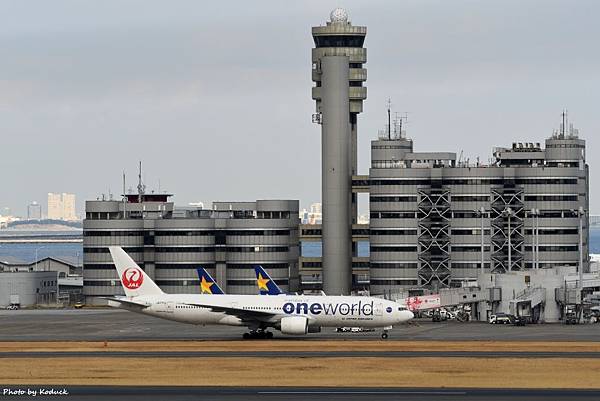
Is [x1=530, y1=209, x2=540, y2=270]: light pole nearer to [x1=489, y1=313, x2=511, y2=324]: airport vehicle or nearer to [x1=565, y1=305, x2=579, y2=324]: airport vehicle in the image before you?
[x1=565, y1=305, x2=579, y2=324]: airport vehicle

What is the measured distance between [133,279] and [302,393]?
164 feet

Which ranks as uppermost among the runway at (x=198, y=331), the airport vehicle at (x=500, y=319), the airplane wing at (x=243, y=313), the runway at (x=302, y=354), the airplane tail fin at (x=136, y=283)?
the airplane tail fin at (x=136, y=283)

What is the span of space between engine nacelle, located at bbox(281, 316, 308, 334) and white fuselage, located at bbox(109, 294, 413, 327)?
4.48ft

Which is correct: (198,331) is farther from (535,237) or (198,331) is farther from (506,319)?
(535,237)

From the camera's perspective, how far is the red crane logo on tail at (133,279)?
A: 11438 centimetres

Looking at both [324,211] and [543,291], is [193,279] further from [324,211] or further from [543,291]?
[543,291]

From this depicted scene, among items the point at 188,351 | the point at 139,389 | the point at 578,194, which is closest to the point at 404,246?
the point at 578,194

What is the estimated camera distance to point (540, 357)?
290 ft

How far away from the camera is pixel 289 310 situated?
11019 cm

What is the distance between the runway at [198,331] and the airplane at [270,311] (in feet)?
6.55

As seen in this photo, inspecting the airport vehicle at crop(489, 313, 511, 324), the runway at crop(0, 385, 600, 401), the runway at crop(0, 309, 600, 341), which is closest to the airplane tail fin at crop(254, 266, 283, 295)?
the runway at crop(0, 309, 600, 341)

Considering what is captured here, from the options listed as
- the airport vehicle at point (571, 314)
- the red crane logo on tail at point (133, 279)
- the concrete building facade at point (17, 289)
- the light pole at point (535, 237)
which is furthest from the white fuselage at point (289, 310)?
the concrete building facade at point (17, 289)

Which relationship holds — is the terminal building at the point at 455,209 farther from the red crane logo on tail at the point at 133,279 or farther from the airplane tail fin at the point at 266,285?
the red crane logo on tail at the point at 133,279

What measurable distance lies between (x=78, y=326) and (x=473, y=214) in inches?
3006
